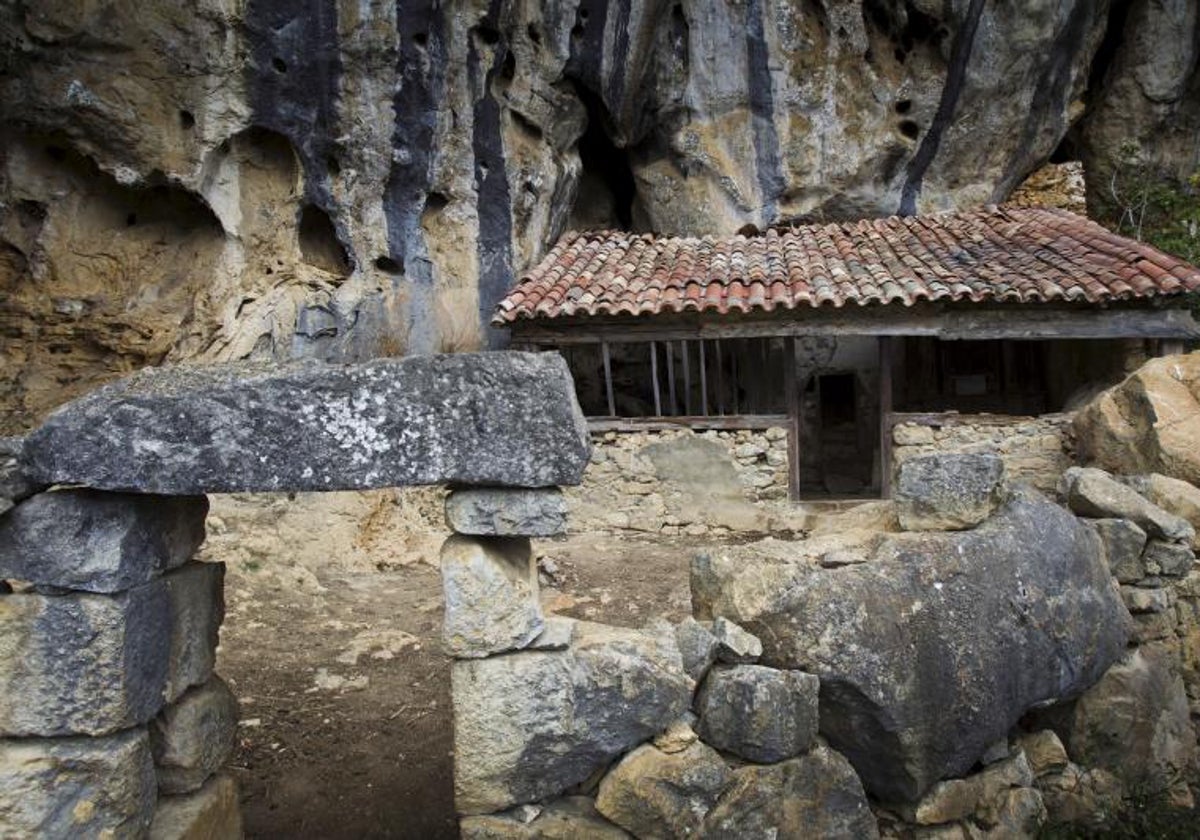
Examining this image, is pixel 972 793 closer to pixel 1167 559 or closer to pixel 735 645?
pixel 735 645

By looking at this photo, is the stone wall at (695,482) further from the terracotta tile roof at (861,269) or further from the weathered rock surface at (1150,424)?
the weathered rock surface at (1150,424)

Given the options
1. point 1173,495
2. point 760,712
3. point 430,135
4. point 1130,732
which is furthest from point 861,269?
point 760,712

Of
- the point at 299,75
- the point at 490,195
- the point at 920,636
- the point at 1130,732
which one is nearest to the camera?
the point at 920,636

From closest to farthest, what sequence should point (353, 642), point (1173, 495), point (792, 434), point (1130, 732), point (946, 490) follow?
point (946, 490) → point (1130, 732) → point (1173, 495) → point (353, 642) → point (792, 434)

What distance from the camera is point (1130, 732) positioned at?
12.4 ft

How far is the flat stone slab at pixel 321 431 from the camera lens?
2523mm

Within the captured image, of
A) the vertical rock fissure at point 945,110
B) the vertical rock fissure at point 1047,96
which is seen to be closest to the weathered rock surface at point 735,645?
the vertical rock fissure at point 945,110

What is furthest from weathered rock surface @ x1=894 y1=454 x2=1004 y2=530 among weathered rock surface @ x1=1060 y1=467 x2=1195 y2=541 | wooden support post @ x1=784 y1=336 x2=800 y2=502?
wooden support post @ x1=784 y1=336 x2=800 y2=502

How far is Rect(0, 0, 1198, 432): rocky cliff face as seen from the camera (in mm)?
7703

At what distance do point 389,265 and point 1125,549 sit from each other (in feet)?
24.7

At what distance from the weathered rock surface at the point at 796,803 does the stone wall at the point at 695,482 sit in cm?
565

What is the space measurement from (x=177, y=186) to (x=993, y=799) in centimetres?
891

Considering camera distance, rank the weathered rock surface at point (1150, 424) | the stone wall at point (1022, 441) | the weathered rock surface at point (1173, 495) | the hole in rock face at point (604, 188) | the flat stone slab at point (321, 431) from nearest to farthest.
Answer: the flat stone slab at point (321, 431) → the weathered rock surface at point (1173, 495) → the weathered rock surface at point (1150, 424) → the stone wall at point (1022, 441) → the hole in rock face at point (604, 188)

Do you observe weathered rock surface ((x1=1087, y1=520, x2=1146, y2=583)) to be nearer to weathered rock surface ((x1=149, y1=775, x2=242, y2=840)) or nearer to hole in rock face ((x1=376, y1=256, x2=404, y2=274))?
weathered rock surface ((x1=149, y1=775, x2=242, y2=840))
